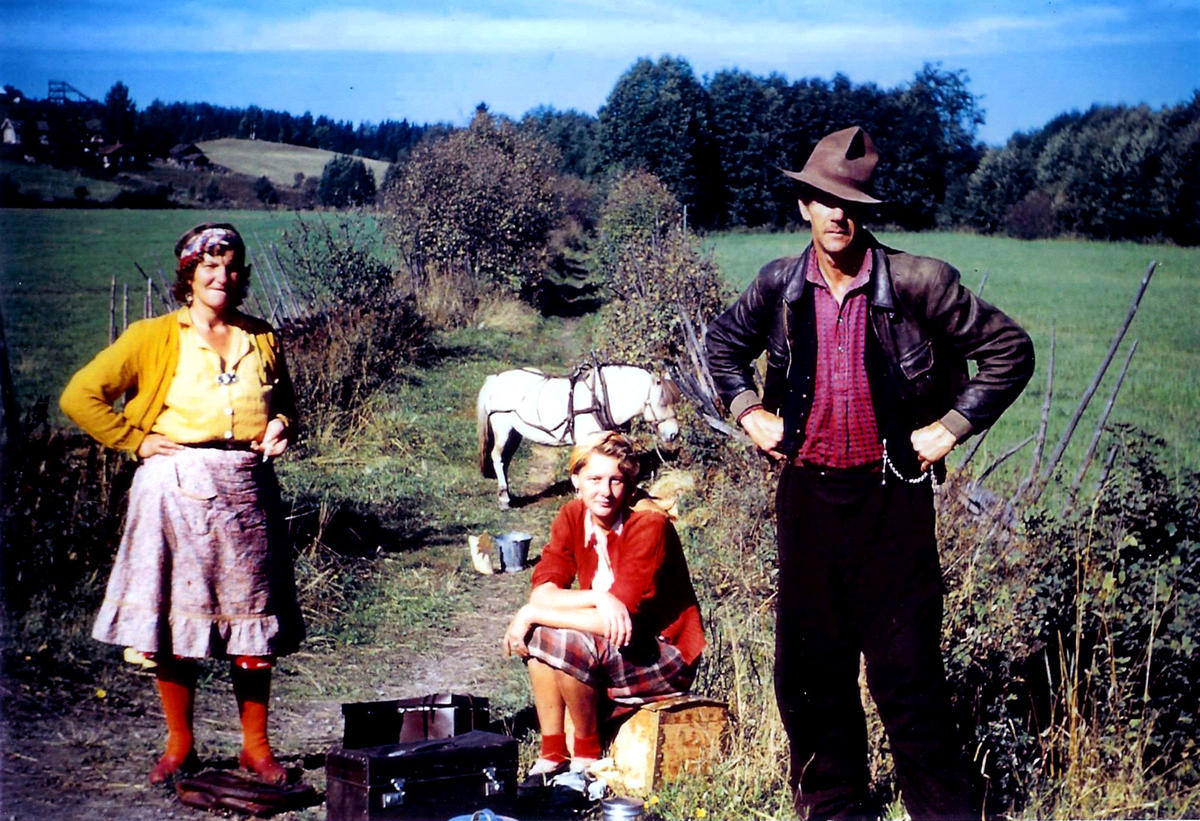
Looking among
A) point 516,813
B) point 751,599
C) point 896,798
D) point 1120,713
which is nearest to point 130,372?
point 516,813

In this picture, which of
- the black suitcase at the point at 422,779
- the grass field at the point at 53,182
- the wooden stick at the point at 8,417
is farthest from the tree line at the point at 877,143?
the black suitcase at the point at 422,779

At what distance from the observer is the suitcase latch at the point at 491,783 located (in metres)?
3.59

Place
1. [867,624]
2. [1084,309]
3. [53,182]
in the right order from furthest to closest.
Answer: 1. [1084,309]
2. [53,182]
3. [867,624]

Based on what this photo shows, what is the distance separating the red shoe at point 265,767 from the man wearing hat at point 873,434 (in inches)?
74.7

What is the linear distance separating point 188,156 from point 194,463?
32.4ft

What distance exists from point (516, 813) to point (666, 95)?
418 inches

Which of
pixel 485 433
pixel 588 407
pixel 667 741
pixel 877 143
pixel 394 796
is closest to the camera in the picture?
pixel 394 796

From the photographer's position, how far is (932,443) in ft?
10.7

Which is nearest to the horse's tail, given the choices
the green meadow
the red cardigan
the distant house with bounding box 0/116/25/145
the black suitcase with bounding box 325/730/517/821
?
the green meadow

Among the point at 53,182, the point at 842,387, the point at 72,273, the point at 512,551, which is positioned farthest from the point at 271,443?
the point at 72,273

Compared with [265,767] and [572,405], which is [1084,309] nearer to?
[572,405]

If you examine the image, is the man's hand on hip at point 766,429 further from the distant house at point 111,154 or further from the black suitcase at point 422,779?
the distant house at point 111,154

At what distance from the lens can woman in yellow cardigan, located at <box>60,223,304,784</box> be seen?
12.4 feet

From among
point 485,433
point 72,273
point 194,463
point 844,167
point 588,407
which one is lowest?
point 485,433
